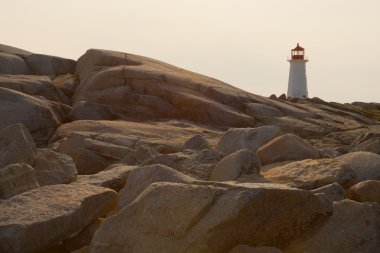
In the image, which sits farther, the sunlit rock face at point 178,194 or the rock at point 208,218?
the sunlit rock face at point 178,194

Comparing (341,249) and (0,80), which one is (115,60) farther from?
(341,249)

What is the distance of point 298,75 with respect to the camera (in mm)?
58188

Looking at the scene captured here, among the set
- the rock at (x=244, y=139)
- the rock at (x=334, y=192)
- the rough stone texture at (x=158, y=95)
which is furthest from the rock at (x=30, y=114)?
the rock at (x=334, y=192)

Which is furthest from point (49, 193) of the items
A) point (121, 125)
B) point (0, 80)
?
point (0, 80)

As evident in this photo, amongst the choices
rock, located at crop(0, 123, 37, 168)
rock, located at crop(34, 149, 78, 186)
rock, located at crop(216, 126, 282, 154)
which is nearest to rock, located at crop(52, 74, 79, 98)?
rock, located at crop(216, 126, 282, 154)

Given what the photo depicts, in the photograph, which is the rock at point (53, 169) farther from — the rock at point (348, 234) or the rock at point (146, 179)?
the rock at point (348, 234)

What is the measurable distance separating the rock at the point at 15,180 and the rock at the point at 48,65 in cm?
1890

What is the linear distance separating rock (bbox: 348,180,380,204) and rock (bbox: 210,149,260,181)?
1.56 meters

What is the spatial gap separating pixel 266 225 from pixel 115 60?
70.3 ft

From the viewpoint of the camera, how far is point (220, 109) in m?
23.5

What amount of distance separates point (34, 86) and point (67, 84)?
3.19 m

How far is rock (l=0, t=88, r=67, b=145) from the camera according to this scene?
18.4 metres

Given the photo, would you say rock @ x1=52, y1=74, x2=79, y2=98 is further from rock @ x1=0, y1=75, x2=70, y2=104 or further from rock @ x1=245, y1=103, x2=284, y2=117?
rock @ x1=245, y1=103, x2=284, y2=117

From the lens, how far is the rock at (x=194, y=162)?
933cm
